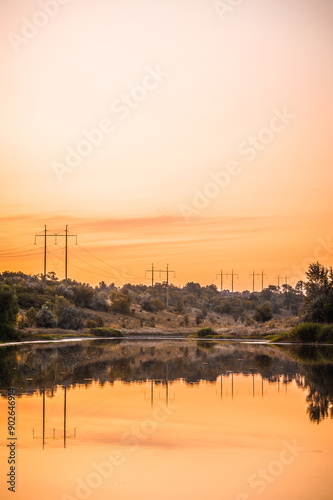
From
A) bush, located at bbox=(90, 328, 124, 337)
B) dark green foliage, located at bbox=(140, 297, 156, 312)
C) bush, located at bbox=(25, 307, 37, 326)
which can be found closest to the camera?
bush, located at bbox=(25, 307, 37, 326)

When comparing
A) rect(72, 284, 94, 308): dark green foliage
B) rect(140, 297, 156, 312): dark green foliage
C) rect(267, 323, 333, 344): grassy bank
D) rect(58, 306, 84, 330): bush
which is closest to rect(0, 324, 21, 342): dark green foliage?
rect(267, 323, 333, 344): grassy bank

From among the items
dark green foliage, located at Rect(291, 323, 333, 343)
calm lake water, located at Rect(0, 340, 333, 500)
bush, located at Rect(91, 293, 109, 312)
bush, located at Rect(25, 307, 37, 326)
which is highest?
bush, located at Rect(91, 293, 109, 312)

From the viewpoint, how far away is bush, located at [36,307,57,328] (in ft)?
225

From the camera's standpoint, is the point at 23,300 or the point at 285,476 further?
the point at 23,300

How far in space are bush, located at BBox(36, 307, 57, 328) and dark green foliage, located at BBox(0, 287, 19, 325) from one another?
639 inches

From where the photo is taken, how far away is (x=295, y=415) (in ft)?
57.2

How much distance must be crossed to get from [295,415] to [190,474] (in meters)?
6.63

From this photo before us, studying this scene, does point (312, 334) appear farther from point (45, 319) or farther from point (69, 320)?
point (69, 320)

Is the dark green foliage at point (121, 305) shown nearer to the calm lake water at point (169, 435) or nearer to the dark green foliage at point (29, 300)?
the dark green foliage at point (29, 300)

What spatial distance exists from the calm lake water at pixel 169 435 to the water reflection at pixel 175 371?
8 centimetres

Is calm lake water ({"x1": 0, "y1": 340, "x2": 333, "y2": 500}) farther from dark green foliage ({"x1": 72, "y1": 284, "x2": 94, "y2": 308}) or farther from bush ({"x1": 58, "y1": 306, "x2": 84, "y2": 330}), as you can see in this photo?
dark green foliage ({"x1": 72, "y1": 284, "x2": 94, "y2": 308})

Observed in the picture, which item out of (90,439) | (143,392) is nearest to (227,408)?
(143,392)

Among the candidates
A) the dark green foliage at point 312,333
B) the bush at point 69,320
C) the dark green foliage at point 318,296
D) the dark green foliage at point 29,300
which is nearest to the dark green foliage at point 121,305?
the dark green foliage at point 29,300

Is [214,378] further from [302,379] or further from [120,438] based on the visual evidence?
[120,438]
